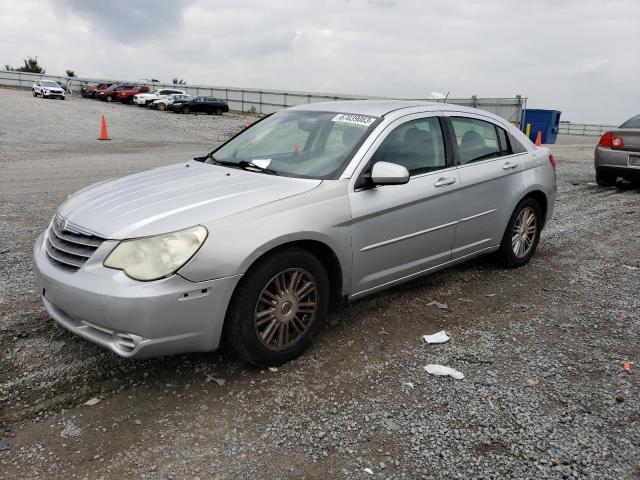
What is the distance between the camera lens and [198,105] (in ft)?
120

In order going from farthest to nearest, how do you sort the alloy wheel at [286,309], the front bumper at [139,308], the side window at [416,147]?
the side window at [416,147], the alloy wheel at [286,309], the front bumper at [139,308]

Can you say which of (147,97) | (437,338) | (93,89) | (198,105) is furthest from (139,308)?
(93,89)

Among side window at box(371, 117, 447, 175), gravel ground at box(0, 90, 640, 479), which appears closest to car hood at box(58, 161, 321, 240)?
side window at box(371, 117, 447, 175)

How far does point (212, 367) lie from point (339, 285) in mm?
994

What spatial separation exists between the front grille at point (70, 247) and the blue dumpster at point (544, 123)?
28050mm

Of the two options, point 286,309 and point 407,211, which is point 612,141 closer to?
point 407,211

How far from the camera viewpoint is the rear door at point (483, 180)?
4801 mm

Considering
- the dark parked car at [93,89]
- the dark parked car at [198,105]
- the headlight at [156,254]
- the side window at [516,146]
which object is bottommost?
the headlight at [156,254]

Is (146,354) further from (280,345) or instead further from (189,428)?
(280,345)

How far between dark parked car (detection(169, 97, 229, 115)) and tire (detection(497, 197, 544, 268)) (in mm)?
33475

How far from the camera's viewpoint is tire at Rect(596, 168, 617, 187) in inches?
425

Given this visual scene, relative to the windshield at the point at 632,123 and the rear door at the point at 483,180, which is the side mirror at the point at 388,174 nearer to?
the rear door at the point at 483,180

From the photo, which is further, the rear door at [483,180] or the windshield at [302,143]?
the rear door at [483,180]

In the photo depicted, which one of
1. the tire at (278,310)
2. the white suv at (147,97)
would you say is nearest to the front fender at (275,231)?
the tire at (278,310)
